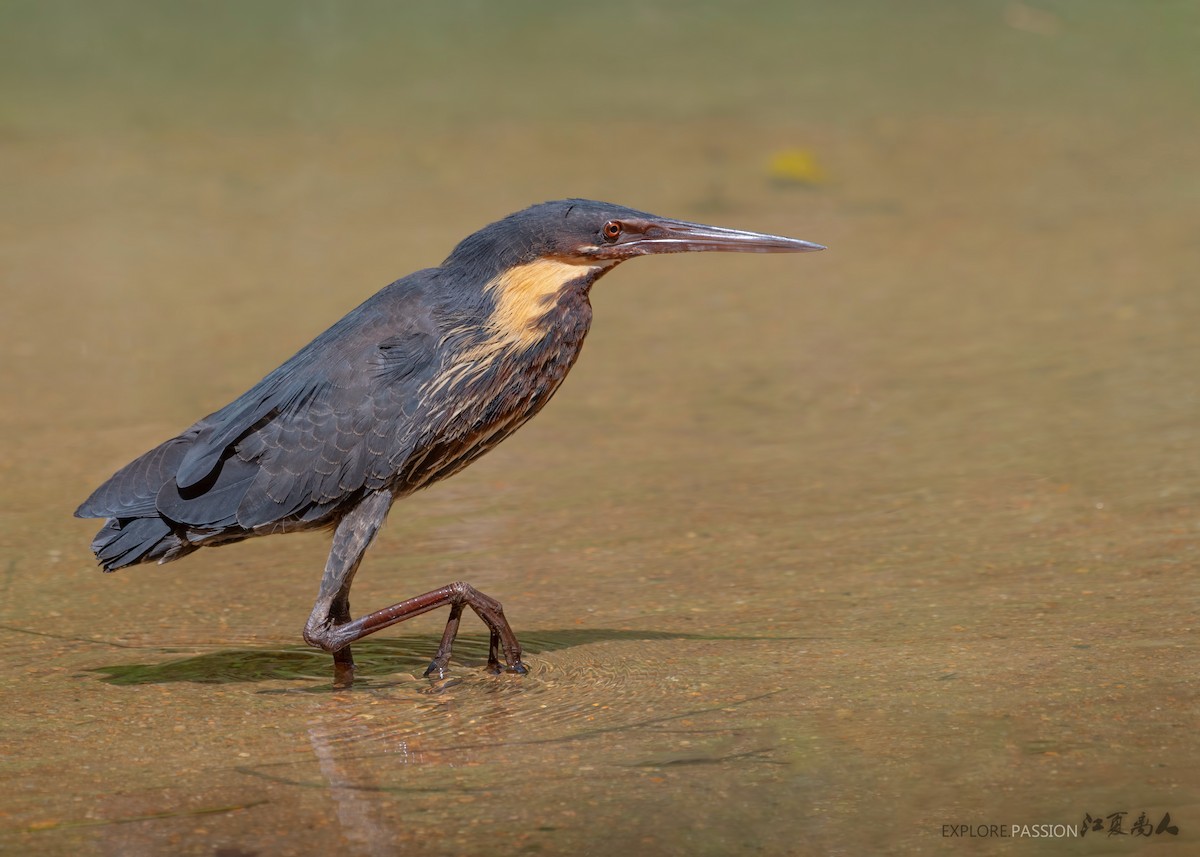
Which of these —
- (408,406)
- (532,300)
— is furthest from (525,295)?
(408,406)

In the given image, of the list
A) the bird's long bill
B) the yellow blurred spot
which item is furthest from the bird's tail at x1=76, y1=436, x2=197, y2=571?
the yellow blurred spot

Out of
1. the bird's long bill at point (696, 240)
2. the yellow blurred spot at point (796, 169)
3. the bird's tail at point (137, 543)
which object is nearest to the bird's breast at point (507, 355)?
the bird's long bill at point (696, 240)

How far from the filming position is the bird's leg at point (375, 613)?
5.49 metres

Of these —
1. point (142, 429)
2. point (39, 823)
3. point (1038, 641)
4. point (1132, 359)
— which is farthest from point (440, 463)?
point (1132, 359)

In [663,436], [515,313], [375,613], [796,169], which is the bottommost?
[375,613]

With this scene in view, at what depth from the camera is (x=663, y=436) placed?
8430 millimetres

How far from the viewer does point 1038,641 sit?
5.61 m

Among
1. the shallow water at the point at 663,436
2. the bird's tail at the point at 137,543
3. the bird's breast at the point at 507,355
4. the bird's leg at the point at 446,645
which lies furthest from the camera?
the bird's tail at the point at 137,543

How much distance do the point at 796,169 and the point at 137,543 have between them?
29.6 feet

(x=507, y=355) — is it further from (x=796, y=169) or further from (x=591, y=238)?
(x=796, y=169)

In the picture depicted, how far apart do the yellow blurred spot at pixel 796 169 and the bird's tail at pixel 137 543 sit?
344 inches

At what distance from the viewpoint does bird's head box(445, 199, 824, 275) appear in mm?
5453

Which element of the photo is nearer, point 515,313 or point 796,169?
point 515,313

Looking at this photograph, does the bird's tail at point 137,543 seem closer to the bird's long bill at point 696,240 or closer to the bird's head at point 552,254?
the bird's head at point 552,254
